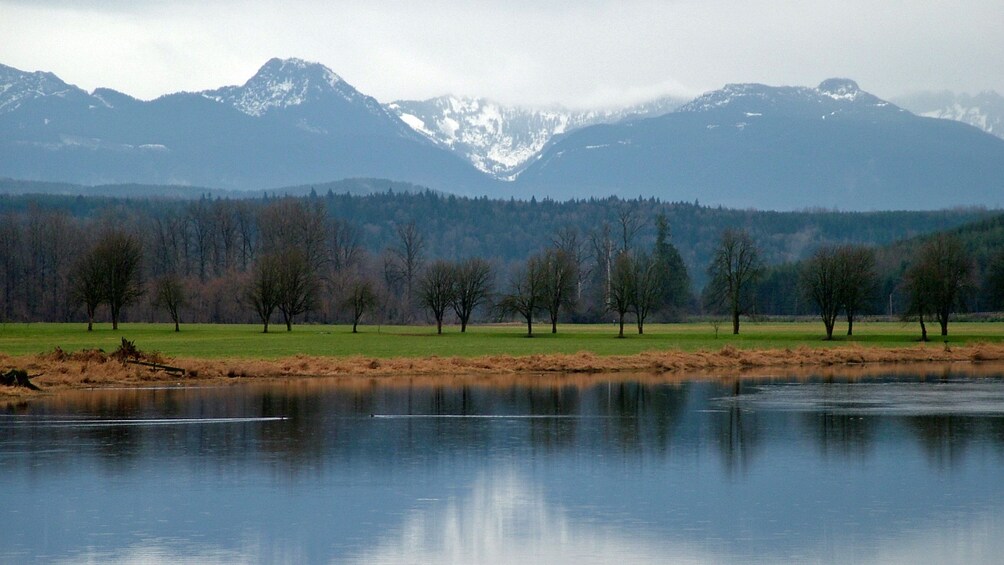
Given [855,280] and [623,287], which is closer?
[855,280]

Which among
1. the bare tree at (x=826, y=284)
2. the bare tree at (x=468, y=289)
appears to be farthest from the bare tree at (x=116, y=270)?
the bare tree at (x=826, y=284)

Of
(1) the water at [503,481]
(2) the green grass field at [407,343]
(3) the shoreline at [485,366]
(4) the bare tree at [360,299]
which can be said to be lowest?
(1) the water at [503,481]

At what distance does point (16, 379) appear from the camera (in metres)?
41.3

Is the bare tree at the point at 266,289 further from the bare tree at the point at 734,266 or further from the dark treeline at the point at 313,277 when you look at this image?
the bare tree at the point at 734,266

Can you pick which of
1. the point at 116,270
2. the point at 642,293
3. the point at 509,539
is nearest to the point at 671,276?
the point at 642,293

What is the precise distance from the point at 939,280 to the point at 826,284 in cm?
832

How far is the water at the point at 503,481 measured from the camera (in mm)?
17156

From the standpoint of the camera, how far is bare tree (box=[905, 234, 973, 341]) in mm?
85500

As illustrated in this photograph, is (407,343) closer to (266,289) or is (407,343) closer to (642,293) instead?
(642,293)

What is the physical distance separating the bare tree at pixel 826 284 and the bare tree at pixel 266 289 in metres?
49.0

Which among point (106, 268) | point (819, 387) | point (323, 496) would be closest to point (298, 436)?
point (323, 496)

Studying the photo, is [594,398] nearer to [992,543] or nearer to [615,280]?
[992,543]

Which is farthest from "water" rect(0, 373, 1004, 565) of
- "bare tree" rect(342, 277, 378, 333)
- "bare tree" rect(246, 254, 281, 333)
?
"bare tree" rect(342, 277, 378, 333)

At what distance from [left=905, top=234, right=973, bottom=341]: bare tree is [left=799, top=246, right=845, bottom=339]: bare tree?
5.30 metres
